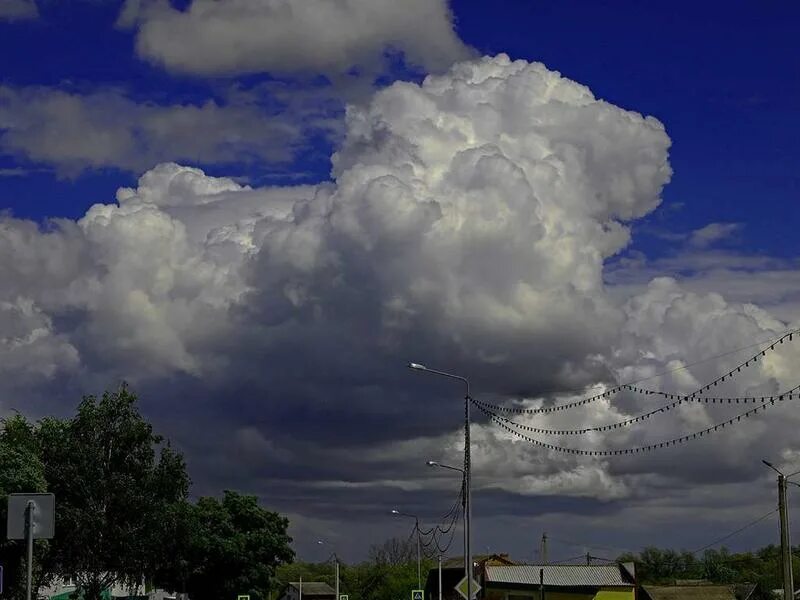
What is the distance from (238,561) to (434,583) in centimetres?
2380

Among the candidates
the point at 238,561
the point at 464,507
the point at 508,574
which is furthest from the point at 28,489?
the point at 508,574

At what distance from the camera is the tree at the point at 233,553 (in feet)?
337

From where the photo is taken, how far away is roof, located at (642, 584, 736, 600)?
302 ft

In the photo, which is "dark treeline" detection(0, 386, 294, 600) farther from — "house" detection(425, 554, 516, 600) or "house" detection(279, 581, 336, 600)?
"house" detection(279, 581, 336, 600)

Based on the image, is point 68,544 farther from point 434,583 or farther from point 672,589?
point 434,583

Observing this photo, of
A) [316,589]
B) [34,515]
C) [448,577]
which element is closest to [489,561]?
[448,577]

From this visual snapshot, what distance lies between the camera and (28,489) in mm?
56000

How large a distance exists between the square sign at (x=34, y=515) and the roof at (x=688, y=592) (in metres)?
75.6

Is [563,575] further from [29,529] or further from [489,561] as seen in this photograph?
[29,529]

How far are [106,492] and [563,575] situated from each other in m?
43.3

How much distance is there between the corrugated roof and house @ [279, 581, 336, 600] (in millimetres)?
60252

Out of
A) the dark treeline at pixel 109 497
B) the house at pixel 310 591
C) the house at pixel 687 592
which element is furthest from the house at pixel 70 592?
the house at pixel 310 591

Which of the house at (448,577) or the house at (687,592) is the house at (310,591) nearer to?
the house at (448,577)

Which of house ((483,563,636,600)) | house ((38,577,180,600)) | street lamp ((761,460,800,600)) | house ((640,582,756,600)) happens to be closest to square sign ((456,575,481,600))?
street lamp ((761,460,800,600))
